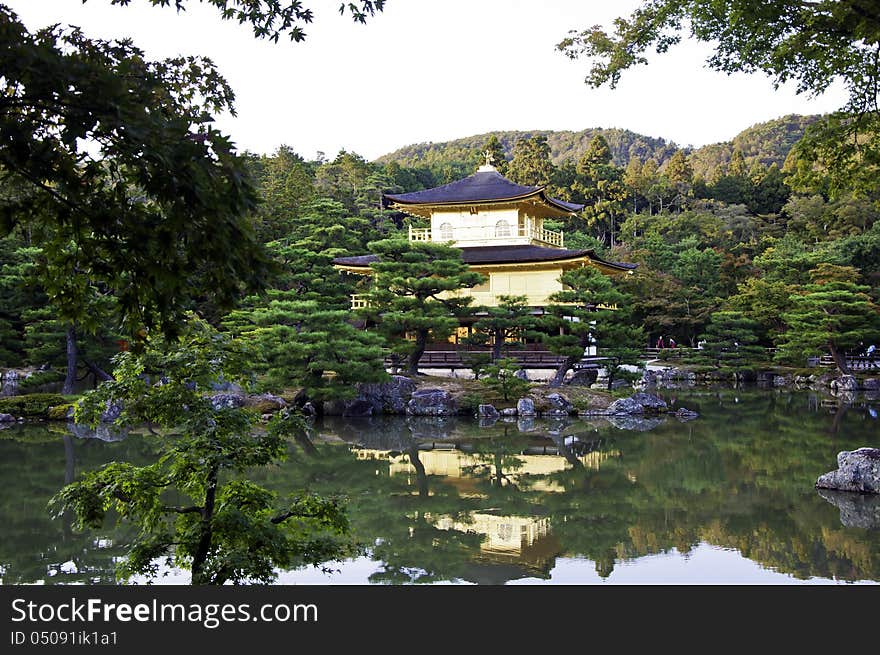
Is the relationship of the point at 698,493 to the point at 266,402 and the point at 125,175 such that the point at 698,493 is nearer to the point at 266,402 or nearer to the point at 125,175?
the point at 125,175

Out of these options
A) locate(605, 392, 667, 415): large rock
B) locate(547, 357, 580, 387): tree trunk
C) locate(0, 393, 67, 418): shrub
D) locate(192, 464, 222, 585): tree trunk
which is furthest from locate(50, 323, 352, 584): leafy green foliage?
locate(547, 357, 580, 387): tree trunk

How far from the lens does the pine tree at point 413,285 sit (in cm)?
1694

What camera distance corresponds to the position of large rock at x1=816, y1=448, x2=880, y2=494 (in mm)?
8336

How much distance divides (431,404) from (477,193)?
31.8 feet

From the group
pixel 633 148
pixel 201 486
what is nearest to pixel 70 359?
pixel 201 486

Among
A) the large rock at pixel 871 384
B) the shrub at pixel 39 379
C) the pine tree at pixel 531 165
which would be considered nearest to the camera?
the shrub at pixel 39 379

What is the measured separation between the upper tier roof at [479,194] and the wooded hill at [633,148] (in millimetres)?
38086

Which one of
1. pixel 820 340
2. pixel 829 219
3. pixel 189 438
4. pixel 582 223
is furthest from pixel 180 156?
pixel 582 223

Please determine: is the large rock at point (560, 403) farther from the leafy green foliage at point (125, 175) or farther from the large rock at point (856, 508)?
the leafy green foliage at point (125, 175)

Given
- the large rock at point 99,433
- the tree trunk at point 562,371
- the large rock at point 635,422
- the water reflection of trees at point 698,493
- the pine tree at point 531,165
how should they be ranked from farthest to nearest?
the pine tree at point 531,165 → the tree trunk at point 562,371 → the large rock at point 635,422 → the large rock at point 99,433 → the water reflection of trees at point 698,493

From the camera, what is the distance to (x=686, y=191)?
47562 millimetres

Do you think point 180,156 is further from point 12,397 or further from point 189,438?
point 12,397

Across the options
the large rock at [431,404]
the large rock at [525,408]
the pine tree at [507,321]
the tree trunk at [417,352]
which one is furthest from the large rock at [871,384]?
the large rock at [431,404]

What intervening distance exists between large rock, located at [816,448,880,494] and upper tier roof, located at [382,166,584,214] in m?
14.6
